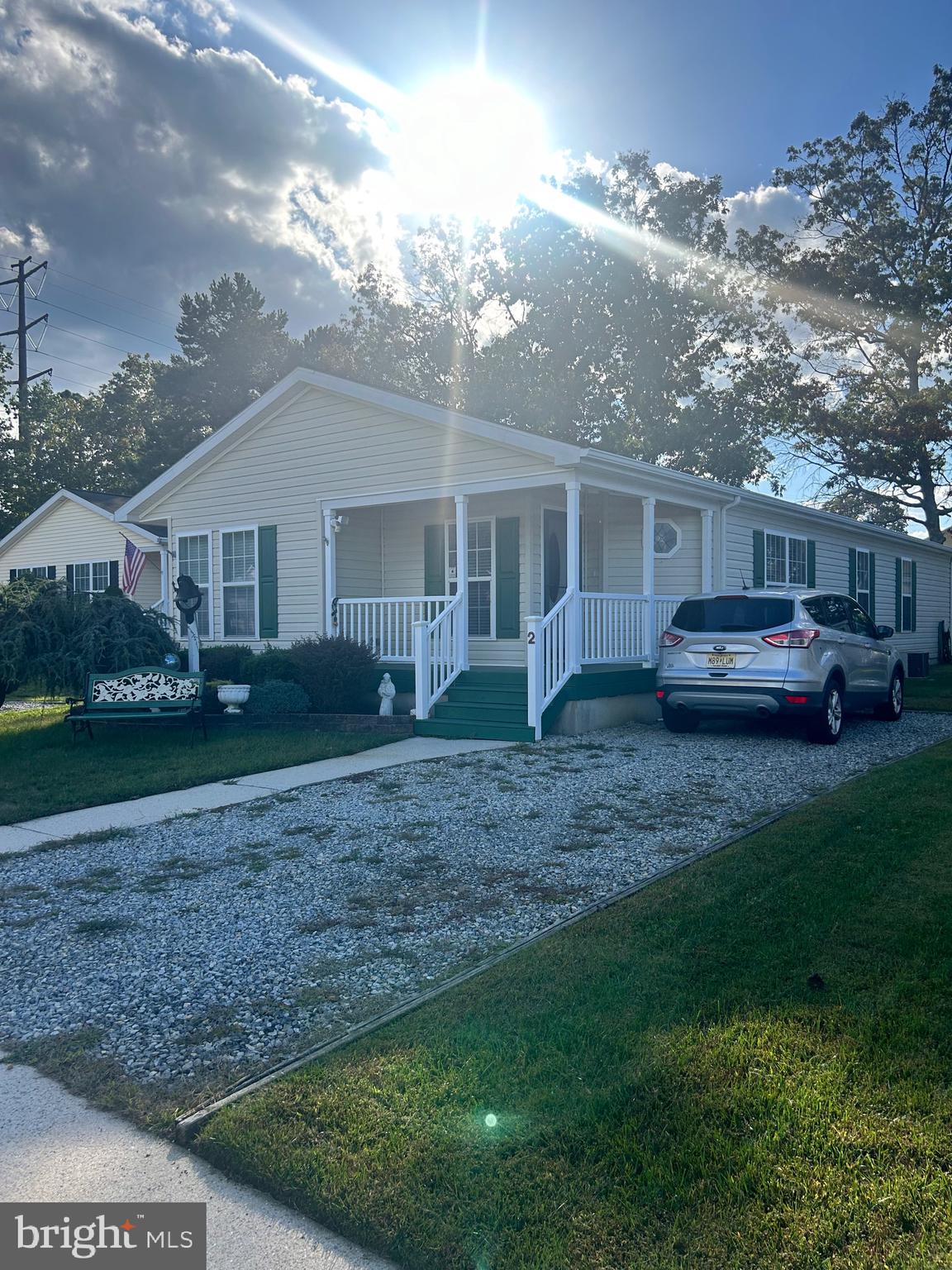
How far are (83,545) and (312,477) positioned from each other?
35.6ft

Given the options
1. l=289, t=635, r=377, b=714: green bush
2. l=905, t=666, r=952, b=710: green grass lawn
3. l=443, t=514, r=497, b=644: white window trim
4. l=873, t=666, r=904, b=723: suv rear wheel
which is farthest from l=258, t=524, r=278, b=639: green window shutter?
l=905, t=666, r=952, b=710: green grass lawn

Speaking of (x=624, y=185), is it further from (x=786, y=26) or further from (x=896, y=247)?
(x=786, y=26)

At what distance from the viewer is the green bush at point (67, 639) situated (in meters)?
12.2

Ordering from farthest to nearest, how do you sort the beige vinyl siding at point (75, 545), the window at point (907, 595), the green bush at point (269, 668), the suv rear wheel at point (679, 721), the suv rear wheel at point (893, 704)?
1. the window at point (907, 595)
2. the beige vinyl siding at point (75, 545)
3. the green bush at point (269, 668)
4. the suv rear wheel at point (893, 704)
5. the suv rear wheel at point (679, 721)

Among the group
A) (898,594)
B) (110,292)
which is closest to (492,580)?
(898,594)

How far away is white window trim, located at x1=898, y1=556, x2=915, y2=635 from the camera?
22562 mm

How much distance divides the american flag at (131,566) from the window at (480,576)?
8.49m

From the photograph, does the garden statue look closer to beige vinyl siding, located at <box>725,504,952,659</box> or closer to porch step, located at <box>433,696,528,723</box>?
porch step, located at <box>433,696,528,723</box>

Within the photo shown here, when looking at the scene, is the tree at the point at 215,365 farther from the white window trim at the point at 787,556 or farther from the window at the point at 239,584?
the white window trim at the point at 787,556

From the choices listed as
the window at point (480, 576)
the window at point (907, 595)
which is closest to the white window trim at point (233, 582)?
the window at point (480, 576)

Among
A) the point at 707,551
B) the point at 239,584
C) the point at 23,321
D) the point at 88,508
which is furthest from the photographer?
the point at 23,321

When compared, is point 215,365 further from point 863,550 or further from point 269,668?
point 269,668

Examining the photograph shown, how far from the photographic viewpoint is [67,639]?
12477 mm

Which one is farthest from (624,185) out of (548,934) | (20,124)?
(548,934)
